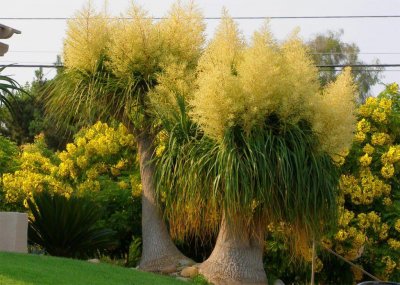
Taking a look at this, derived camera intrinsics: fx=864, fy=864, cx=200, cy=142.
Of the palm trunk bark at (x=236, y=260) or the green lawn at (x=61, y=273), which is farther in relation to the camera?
the palm trunk bark at (x=236, y=260)

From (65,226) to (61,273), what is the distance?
480cm

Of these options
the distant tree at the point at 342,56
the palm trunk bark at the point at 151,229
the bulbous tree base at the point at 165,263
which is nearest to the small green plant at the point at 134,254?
the palm trunk bark at the point at 151,229

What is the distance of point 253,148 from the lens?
12.9 meters

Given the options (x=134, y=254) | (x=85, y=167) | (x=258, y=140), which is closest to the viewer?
(x=258, y=140)

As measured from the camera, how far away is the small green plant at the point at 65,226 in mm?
15742

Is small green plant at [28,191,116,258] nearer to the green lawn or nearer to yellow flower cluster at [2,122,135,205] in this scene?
yellow flower cluster at [2,122,135,205]

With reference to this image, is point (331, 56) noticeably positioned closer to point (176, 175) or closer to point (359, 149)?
point (359, 149)

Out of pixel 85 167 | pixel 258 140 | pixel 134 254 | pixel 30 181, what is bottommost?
pixel 134 254

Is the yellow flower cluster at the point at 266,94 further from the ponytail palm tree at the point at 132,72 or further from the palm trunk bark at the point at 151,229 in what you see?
the palm trunk bark at the point at 151,229

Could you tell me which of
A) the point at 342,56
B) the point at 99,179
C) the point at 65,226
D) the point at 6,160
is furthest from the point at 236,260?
the point at 342,56

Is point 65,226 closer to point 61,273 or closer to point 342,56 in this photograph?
point 61,273

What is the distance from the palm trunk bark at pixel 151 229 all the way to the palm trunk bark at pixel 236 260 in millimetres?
1286

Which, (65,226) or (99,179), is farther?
(99,179)

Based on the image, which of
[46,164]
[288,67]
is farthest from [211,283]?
[46,164]
